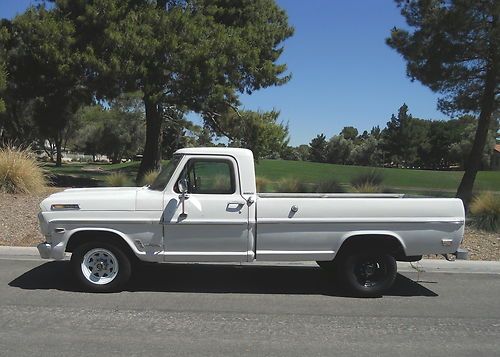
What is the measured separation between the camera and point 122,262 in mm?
7238

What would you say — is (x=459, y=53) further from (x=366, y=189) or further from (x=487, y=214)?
(x=487, y=214)

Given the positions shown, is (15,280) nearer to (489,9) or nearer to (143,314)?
(143,314)

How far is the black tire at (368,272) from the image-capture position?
7418 millimetres

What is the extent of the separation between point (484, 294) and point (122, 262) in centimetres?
481

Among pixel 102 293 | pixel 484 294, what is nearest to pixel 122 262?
pixel 102 293

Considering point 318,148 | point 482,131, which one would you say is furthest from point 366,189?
point 318,148

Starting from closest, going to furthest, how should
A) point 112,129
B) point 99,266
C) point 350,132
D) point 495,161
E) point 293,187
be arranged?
point 99,266 → point 293,187 → point 112,129 → point 495,161 → point 350,132

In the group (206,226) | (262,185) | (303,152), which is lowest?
(206,226)

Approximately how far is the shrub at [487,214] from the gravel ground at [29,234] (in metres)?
0.29

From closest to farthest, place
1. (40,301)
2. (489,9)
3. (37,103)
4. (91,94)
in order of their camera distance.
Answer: (40,301), (489,9), (91,94), (37,103)

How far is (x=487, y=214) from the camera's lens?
1267 centimetres

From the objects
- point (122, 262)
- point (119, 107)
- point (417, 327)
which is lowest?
point (417, 327)

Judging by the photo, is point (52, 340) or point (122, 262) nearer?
point (52, 340)

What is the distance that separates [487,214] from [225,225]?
7.74 meters
